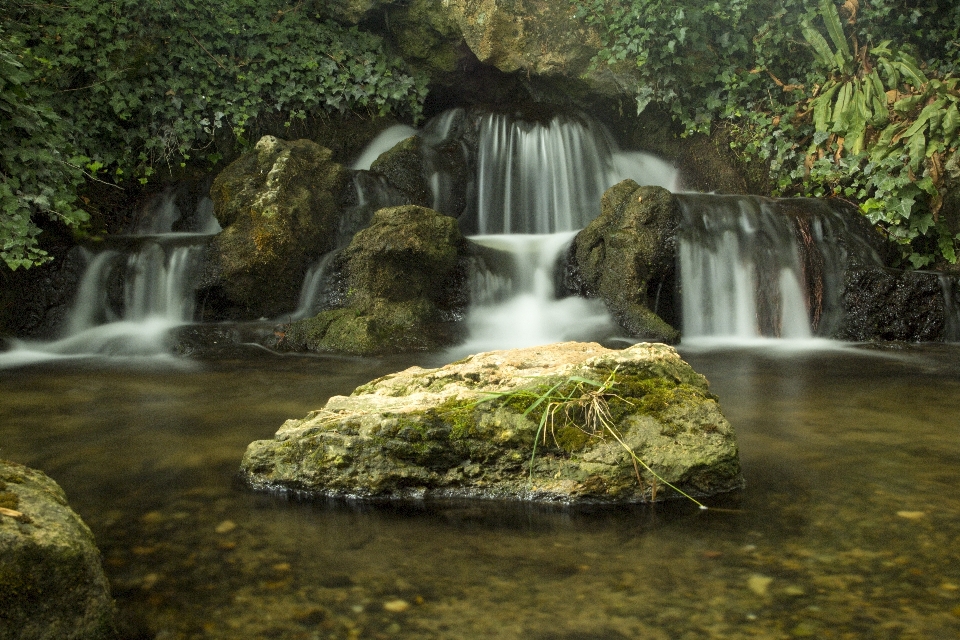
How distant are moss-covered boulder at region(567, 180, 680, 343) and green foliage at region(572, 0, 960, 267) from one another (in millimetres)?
2456

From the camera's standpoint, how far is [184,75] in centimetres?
1032

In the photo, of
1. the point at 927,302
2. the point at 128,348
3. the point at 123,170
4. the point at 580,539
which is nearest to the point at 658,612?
the point at 580,539

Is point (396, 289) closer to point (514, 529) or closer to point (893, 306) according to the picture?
point (893, 306)

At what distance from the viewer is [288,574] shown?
7.40 ft

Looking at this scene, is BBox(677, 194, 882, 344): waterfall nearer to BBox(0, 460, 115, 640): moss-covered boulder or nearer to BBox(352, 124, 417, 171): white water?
BBox(352, 124, 417, 171): white water

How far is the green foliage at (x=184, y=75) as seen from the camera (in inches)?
362

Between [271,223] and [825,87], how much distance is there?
7462mm

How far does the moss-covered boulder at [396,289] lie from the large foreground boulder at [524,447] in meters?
4.15

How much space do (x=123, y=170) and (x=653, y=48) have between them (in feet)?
24.6

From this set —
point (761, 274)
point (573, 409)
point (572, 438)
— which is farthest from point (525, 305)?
point (572, 438)

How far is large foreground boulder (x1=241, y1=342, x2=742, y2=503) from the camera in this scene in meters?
2.85

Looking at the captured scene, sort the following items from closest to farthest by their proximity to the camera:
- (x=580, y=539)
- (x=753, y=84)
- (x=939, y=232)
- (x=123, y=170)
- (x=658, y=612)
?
(x=658, y=612), (x=580, y=539), (x=939, y=232), (x=123, y=170), (x=753, y=84)

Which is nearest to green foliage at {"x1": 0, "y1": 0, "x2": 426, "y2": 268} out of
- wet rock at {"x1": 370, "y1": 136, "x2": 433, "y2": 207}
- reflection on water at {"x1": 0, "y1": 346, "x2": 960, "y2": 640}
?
wet rock at {"x1": 370, "y1": 136, "x2": 433, "y2": 207}

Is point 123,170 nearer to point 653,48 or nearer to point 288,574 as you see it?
point 653,48
